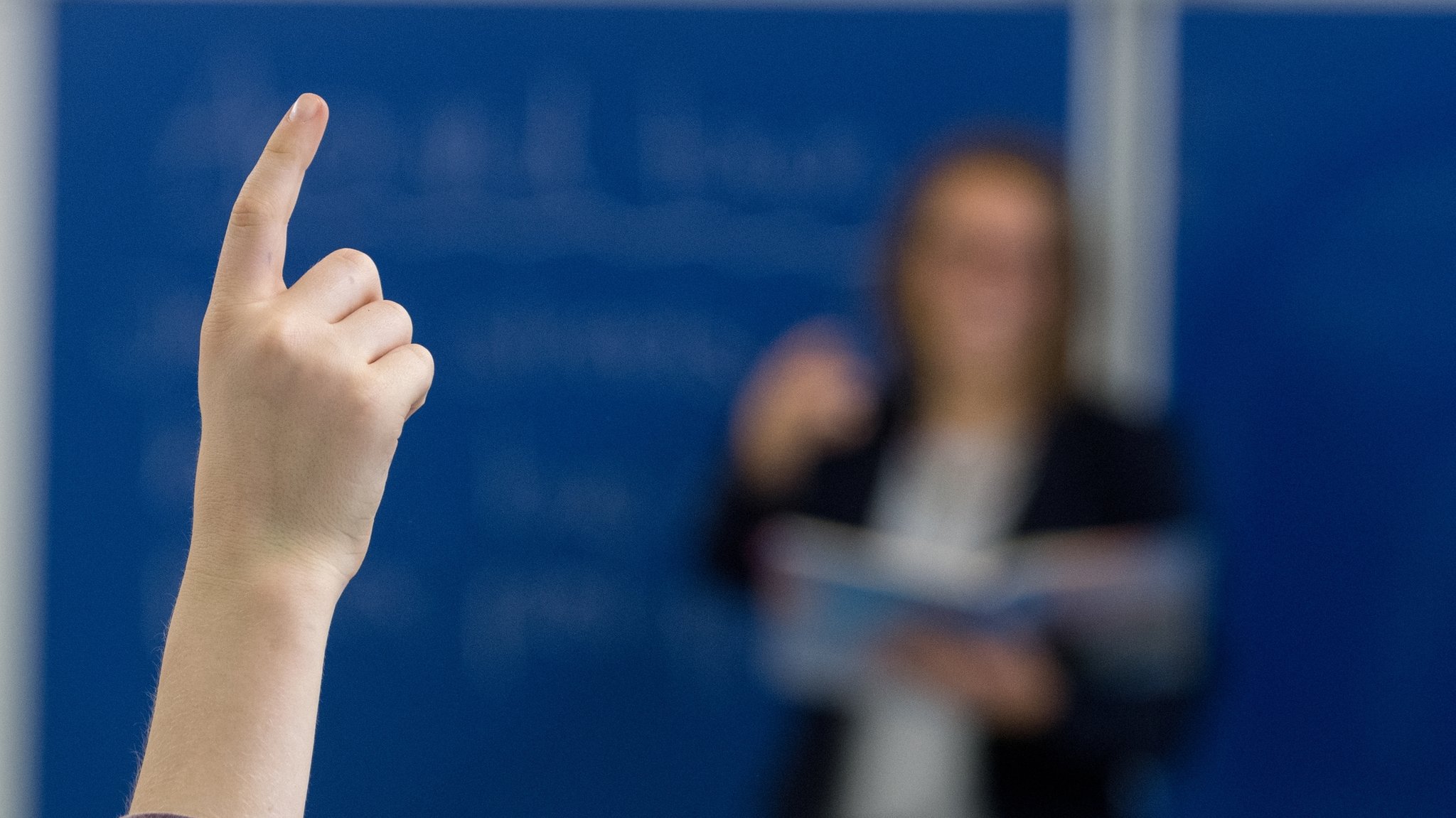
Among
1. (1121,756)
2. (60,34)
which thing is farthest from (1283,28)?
(60,34)

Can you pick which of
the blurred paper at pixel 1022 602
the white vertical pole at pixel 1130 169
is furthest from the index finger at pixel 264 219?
the white vertical pole at pixel 1130 169

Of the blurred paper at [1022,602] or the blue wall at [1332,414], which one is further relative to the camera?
the blue wall at [1332,414]

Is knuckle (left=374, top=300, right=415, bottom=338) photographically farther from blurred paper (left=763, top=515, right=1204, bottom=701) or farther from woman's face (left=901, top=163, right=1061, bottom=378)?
woman's face (left=901, top=163, right=1061, bottom=378)

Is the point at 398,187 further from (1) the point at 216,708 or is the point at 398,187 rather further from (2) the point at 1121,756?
(1) the point at 216,708

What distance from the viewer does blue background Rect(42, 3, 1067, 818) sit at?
5.28ft

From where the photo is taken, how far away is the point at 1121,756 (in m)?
1.39

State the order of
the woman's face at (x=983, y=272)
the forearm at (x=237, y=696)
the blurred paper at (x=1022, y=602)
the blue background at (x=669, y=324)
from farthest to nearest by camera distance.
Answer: the blue background at (x=669, y=324)
the woman's face at (x=983, y=272)
the blurred paper at (x=1022, y=602)
the forearm at (x=237, y=696)

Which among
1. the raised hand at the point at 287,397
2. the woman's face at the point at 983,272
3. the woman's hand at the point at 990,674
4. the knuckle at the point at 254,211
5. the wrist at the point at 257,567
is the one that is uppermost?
the woman's face at the point at 983,272

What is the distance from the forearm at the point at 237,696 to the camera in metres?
0.44

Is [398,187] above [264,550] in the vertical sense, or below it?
above

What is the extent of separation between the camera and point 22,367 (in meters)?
1.64

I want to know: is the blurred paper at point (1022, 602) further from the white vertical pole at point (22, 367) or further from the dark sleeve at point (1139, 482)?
the white vertical pole at point (22, 367)

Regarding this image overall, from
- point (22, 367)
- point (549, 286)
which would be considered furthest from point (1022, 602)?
point (22, 367)

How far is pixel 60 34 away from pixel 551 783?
1.08 m
